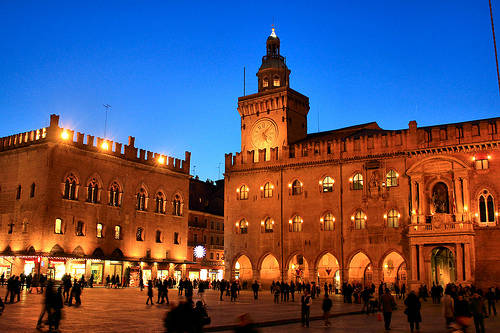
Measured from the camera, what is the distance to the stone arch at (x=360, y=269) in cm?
4656

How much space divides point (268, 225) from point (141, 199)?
12.7 meters

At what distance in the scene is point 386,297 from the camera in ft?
65.9

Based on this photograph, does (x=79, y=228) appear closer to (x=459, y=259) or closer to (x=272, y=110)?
(x=272, y=110)

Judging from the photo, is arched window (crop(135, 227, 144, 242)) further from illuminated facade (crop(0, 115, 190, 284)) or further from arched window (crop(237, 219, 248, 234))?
arched window (crop(237, 219, 248, 234))

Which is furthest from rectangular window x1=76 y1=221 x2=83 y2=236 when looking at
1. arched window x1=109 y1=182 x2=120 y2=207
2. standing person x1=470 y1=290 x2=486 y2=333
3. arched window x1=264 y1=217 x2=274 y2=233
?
standing person x1=470 y1=290 x2=486 y2=333

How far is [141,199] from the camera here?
175 feet

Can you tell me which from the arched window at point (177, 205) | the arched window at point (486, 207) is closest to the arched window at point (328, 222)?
the arched window at point (486, 207)

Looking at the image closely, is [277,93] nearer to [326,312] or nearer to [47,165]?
[47,165]

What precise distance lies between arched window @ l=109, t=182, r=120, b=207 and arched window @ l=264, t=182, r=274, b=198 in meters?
13.7

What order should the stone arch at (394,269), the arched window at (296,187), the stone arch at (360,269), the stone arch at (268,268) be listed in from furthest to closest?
1. the stone arch at (268,268)
2. the arched window at (296,187)
3. the stone arch at (394,269)
4. the stone arch at (360,269)

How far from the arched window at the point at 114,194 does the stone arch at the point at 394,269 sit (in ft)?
80.3

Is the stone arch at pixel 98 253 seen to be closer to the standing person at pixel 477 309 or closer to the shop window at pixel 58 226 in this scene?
the shop window at pixel 58 226

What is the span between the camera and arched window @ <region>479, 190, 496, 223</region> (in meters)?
40.6

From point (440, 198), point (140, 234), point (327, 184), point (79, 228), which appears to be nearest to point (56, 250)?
point (79, 228)
